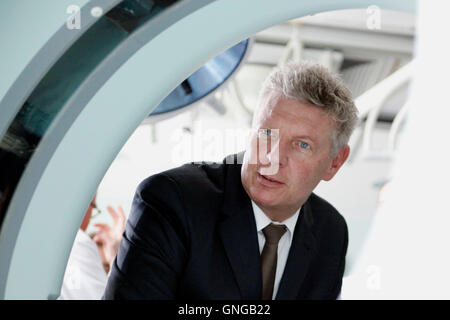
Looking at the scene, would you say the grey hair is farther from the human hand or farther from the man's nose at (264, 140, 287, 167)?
the human hand

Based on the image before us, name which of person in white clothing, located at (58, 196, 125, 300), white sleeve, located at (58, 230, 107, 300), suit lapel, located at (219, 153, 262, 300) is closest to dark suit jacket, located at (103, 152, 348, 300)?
suit lapel, located at (219, 153, 262, 300)

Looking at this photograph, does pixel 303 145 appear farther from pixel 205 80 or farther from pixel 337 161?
pixel 205 80

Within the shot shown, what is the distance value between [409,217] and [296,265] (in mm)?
764

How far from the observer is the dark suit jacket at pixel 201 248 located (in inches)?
42.4

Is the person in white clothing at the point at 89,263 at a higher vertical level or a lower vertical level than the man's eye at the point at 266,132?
lower

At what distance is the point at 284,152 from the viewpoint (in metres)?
1.16

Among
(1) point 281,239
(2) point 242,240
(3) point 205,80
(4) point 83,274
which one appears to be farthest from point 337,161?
(4) point 83,274

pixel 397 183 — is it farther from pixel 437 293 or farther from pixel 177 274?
pixel 177 274

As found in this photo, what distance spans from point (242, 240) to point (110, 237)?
1095mm

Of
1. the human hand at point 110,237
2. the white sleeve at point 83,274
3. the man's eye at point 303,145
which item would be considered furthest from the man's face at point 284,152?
the human hand at point 110,237

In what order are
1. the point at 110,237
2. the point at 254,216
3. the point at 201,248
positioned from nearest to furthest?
the point at 201,248, the point at 254,216, the point at 110,237

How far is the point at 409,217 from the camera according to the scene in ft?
1.66

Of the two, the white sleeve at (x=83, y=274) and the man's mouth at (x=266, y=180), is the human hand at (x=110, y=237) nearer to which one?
the white sleeve at (x=83, y=274)
